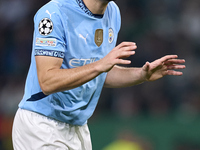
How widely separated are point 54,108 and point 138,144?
3.91 meters

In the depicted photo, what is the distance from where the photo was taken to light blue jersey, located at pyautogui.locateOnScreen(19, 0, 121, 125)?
3.07m

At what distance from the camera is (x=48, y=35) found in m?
3.06

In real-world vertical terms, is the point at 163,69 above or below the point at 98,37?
below

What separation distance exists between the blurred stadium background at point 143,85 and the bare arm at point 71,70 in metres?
4.12

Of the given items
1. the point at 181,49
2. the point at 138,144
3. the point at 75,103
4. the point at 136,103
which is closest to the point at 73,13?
the point at 75,103

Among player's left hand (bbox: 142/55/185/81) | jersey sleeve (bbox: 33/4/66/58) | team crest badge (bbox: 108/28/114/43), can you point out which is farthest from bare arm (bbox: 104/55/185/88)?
jersey sleeve (bbox: 33/4/66/58)

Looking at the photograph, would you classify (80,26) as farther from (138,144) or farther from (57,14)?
(138,144)

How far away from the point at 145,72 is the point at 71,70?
0.83 m

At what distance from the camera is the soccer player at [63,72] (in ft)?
9.95

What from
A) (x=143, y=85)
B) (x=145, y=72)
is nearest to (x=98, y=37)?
(x=145, y=72)

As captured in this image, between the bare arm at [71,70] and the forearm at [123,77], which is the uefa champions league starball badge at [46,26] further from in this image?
the forearm at [123,77]

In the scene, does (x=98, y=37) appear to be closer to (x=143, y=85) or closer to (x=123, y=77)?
(x=123, y=77)

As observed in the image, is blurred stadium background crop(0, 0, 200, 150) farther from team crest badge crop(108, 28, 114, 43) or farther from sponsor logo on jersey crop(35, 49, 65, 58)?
sponsor logo on jersey crop(35, 49, 65, 58)

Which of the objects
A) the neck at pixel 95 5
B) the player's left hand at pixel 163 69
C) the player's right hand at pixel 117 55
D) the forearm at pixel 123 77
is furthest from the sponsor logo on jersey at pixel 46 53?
the forearm at pixel 123 77
